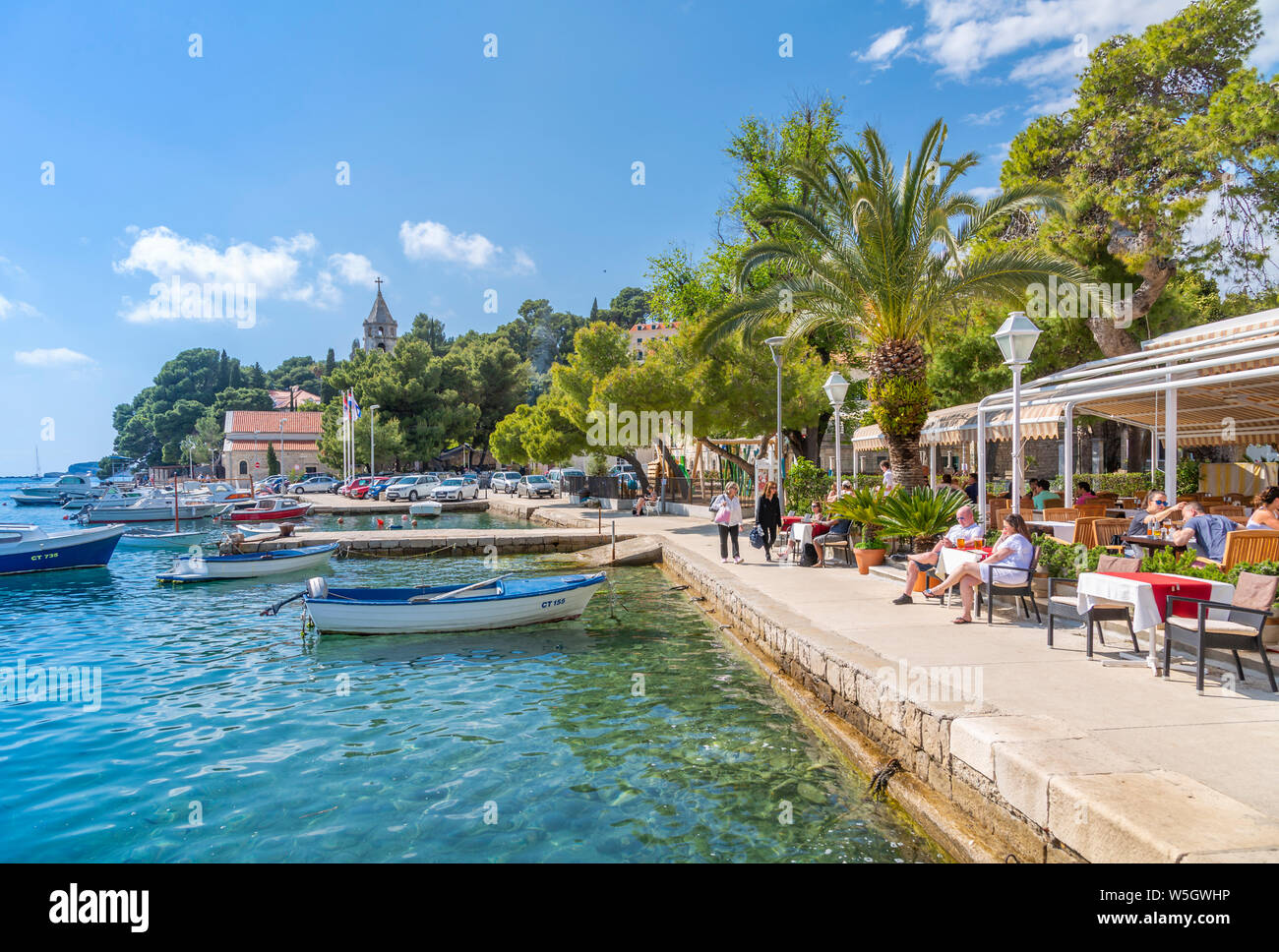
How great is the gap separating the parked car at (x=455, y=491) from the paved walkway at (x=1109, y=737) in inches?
1415

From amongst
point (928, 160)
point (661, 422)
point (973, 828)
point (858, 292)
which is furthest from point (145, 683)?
point (661, 422)

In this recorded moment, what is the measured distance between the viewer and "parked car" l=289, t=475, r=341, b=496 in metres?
51.2

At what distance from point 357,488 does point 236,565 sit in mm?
28514

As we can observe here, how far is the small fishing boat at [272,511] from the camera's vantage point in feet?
109

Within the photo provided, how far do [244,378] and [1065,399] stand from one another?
129 metres

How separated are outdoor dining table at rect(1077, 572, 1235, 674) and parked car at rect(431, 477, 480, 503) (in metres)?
38.2

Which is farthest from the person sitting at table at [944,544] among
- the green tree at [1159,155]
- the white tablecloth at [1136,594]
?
the green tree at [1159,155]

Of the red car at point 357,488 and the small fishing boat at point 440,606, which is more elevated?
the red car at point 357,488

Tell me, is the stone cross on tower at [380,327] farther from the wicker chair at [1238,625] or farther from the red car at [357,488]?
the wicker chair at [1238,625]

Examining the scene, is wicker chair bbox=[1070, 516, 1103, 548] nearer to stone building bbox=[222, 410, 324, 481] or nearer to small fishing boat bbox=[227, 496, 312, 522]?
small fishing boat bbox=[227, 496, 312, 522]

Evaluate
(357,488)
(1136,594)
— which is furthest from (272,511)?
(1136,594)
